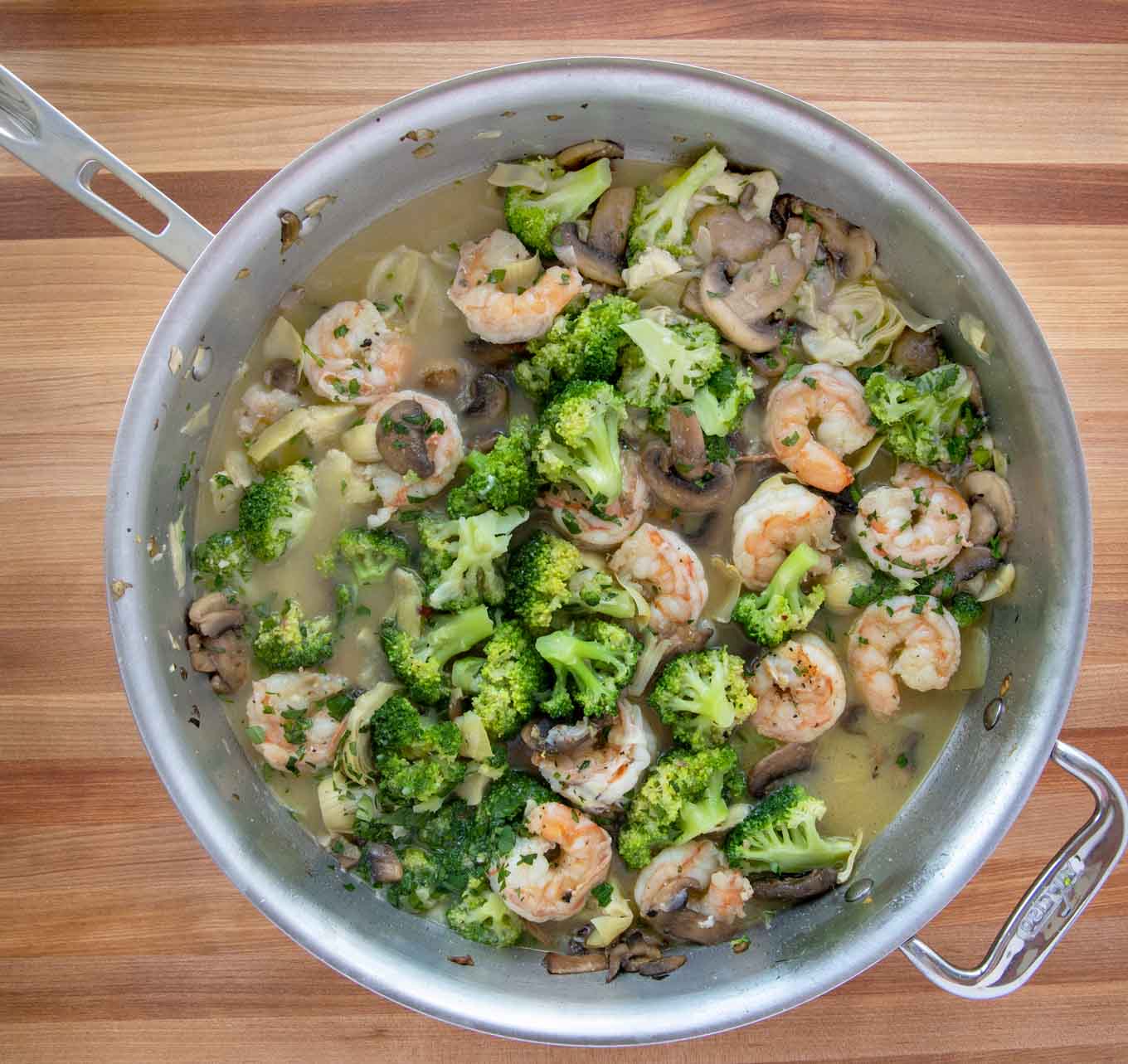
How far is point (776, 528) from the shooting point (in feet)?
7.95

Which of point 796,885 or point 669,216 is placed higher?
point 669,216

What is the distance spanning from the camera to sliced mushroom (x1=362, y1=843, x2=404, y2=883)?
8.10ft

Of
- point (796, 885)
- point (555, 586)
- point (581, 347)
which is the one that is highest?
point (581, 347)

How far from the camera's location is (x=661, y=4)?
8.49 ft

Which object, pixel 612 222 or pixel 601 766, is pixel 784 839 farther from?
pixel 612 222

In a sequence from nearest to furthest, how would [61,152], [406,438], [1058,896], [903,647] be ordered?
[61,152] → [1058,896] → [406,438] → [903,647]

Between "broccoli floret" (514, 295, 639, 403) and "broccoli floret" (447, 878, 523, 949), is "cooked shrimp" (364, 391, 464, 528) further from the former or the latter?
"broccoli floret" (447, 878, 523, 949)

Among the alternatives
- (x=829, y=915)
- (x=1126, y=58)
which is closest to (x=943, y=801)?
(x=829, y=915)

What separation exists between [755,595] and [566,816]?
0.70 metres

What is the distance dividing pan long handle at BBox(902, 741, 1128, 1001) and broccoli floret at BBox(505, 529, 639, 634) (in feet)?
3.45

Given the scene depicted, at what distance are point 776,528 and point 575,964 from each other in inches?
45.9

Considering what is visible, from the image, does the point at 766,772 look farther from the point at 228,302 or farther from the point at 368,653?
the point at 228,302

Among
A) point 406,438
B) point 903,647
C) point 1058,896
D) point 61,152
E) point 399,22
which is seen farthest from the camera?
point 399,22

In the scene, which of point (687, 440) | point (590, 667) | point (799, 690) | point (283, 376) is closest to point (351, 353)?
point (283, 376)
